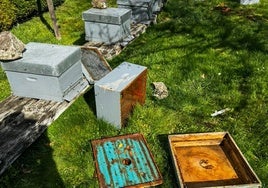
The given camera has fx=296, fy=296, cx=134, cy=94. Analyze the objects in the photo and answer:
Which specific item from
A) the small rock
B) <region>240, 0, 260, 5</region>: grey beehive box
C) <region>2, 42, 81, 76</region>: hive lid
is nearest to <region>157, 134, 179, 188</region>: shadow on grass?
the small rock

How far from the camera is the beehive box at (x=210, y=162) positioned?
4379mm

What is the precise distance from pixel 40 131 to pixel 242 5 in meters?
9.91

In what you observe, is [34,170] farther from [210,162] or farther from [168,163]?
[210,162]

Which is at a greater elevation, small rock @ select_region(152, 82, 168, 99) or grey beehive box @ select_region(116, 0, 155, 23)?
grey beehive box @ select_region(116, 0, 155, 23)

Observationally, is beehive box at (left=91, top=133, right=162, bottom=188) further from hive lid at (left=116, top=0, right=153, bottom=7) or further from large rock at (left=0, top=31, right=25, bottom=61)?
hive lid at (left=116, top=0, right=153, bottom=7)

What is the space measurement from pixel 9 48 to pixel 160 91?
313 centimetres

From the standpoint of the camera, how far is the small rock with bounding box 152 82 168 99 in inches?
254

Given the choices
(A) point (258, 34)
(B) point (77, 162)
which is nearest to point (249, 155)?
(B) point (77, 162)

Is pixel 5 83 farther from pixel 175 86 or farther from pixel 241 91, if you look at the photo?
pixel 241 91

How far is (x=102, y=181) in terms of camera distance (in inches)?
168

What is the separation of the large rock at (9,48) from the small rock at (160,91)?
9.37ft

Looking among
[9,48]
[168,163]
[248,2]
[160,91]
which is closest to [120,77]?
[160,91]

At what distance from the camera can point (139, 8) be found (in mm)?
9523

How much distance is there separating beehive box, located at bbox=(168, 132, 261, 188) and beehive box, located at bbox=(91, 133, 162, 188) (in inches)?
16.3
